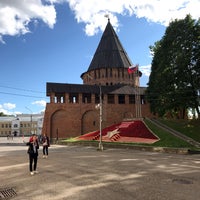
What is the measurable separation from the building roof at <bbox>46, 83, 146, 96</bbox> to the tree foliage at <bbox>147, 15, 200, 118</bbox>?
1686 centimetres

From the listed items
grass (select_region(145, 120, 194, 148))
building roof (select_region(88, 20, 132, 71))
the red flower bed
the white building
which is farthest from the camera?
the white building

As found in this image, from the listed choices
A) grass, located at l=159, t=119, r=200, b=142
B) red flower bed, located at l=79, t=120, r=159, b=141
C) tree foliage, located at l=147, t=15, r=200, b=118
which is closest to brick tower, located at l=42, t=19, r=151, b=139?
red flower bed, located at l=79, t=120, r=159, b=141

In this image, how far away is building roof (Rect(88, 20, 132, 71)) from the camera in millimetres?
64750

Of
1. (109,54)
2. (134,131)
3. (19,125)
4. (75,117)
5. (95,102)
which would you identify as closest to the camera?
(134,131)

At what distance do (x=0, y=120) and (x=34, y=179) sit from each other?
112993 millimetres

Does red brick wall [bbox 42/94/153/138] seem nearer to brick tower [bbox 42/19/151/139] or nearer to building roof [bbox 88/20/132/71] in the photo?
brick tower [bbox 42/19/151/139]

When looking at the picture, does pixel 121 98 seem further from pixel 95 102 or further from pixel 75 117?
pixel 75 117

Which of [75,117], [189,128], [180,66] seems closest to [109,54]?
[75,117]

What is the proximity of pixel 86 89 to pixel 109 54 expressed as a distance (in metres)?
15.8

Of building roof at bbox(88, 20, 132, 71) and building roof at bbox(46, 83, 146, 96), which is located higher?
building roof at bbox(88, 20, 132, 71)

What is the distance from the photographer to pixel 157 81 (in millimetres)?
39625

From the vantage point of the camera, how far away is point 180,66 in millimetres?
36188

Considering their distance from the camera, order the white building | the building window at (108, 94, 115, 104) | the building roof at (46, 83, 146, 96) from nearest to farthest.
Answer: the building roof at (46, 83, 146, 96), the building window at (108, 94, 115, 104), the white building

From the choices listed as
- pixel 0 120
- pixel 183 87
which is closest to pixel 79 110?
pixel 183 87
